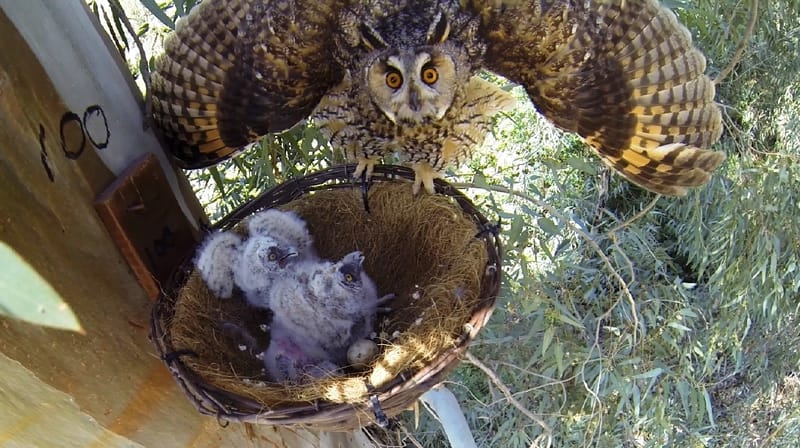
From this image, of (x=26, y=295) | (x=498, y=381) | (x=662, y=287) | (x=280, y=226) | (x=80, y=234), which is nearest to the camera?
(x=26, y=295)

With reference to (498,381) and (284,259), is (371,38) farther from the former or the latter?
(498,381)

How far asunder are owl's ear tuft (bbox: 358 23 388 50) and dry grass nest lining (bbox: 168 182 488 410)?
386 millimetres

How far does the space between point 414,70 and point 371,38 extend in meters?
0.14

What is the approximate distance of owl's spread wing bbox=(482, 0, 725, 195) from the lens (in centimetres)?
132

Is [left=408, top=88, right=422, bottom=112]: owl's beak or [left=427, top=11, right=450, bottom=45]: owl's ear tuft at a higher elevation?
[left=427, top=11, right=450, bottom=45]: owl's ear tuft

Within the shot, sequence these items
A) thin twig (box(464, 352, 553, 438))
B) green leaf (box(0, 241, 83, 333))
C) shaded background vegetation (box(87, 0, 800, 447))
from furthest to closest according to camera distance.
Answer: shaded background vegetation (box(87, 0, 800, 447)), thin twig (box(464, 352, 553, 438)), green leaf (box(0, 241, 83, 333))

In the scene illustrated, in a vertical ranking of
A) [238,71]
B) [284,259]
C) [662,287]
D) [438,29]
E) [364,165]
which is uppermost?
[238,71]

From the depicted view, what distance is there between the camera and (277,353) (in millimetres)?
1494

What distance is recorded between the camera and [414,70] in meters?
1.25

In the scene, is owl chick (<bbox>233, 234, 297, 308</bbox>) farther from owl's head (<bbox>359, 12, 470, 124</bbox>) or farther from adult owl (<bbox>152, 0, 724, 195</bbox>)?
owl's head (<bbox>359, 12, 470, 124</bbox>)

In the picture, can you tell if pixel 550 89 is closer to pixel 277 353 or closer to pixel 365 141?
pixel 365 141

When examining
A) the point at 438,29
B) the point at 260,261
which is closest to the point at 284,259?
the point at 260,261

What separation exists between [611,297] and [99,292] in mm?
1712

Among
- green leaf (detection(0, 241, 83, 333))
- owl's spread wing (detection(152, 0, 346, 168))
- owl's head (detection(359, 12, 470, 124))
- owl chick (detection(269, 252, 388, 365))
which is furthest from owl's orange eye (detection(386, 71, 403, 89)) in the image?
green leaf (detection(0, 241, 83, 333))
